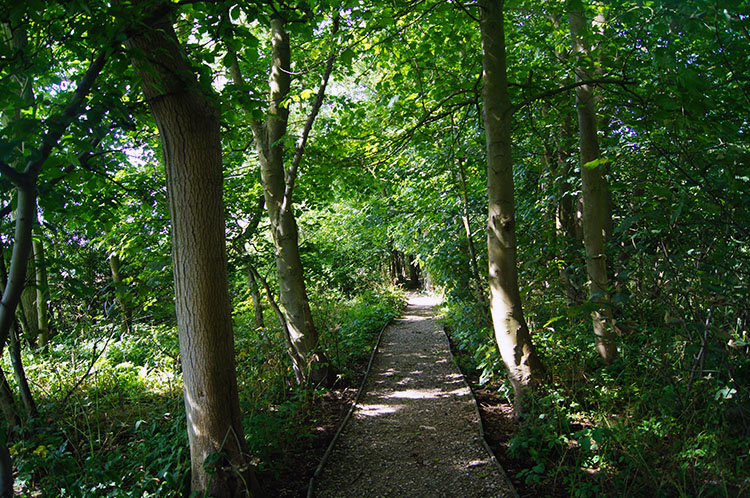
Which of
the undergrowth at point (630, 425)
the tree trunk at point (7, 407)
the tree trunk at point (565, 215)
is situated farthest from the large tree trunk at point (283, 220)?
the tree trunk at point (565, 215)

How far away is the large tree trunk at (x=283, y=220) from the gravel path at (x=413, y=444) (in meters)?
1.22

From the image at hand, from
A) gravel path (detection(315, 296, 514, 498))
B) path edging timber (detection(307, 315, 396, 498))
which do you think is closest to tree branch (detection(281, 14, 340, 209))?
path edging timber (detection(307, 315, 396, 498))

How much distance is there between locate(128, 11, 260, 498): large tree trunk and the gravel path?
1.11 m

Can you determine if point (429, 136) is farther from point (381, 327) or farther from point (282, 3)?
point (381, 327)

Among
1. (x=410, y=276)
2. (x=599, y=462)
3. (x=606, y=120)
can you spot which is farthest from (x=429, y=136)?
(x=410, y=276)

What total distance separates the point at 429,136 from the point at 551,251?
2532 millimetres

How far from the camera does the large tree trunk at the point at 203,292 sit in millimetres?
3227

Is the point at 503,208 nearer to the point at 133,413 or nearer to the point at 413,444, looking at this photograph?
the point at 413,444

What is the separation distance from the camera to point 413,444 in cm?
484

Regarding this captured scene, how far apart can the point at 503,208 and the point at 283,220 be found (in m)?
3.32

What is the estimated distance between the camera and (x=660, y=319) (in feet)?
18.4

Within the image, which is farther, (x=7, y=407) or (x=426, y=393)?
(x=426, y=393)

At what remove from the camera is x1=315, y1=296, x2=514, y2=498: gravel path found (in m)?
3.95

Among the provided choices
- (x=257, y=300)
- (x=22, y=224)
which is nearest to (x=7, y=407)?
(x=22, y=224)
